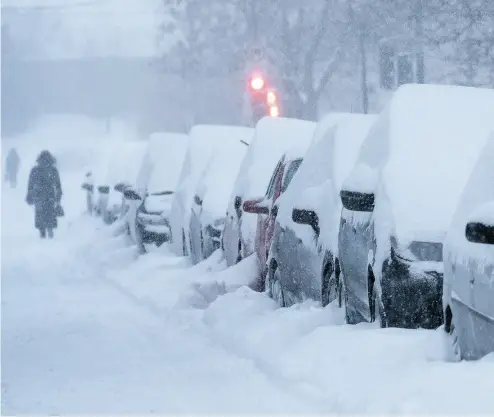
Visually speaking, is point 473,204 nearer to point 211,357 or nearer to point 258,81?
point 211,357

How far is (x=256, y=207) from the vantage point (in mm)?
12477

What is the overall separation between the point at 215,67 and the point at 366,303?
43.5 metres

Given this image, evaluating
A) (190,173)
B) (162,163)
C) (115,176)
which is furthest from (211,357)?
(115,176)

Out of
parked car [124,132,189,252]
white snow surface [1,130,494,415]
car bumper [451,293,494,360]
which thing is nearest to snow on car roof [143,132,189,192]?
parked car [124,132,189,252]

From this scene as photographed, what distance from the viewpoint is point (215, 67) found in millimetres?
51844

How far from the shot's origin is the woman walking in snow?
29031 millimetres

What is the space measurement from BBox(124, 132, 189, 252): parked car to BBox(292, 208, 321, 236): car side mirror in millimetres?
9532

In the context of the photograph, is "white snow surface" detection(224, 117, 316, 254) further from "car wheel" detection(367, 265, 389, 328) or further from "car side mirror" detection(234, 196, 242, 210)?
"car wheel" detection(367, 265, 389, 328)

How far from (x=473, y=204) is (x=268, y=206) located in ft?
18.3

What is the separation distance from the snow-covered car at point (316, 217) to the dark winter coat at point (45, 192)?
1762cm

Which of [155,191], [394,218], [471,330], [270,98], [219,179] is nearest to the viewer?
[471,330]

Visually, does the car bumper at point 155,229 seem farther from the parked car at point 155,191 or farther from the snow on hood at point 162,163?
the snow on hood at point 162,163

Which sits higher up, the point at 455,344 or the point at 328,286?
the point at 455,344

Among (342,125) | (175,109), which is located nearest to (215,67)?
(175,109)
